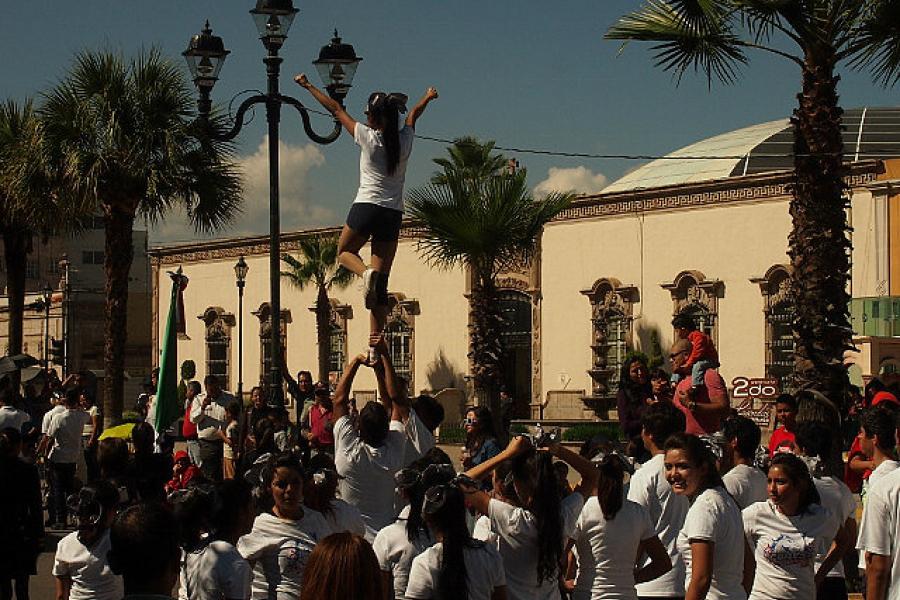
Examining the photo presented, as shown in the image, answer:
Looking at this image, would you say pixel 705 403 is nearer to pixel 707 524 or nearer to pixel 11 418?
pixel 707 524

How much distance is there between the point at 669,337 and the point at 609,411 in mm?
2592

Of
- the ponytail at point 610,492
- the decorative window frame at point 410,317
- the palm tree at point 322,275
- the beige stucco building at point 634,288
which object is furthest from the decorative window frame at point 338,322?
the ponytail at point 610,492

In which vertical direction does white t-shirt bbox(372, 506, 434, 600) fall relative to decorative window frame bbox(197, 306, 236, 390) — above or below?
below

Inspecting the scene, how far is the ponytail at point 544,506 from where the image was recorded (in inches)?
279

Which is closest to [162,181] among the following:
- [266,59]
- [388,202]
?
[266,59]

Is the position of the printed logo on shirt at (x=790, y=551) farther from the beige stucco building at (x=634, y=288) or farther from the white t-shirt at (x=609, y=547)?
the beige stucco building at (x=634, y=288)

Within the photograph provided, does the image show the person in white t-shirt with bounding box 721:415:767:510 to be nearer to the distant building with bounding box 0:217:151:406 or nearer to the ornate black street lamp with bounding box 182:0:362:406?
the ornate black street lamp with bounding box 182:0:362:406

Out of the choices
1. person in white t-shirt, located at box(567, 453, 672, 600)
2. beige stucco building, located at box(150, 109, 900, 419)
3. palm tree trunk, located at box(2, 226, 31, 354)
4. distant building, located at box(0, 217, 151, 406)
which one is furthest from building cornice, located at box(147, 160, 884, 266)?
person in white t-shirt, located at box(567, 453, 672, 600)

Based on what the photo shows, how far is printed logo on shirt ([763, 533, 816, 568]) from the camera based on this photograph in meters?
7.66

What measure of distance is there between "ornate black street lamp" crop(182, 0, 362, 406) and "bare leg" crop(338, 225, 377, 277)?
4312mm

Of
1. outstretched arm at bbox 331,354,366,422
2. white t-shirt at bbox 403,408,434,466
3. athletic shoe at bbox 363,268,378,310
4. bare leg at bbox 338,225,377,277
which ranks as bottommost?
white t-shirt at bbox 403,408,434,466

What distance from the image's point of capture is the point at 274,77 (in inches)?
587

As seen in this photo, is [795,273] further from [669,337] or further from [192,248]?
[192,248]

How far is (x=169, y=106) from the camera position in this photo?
25.3m
